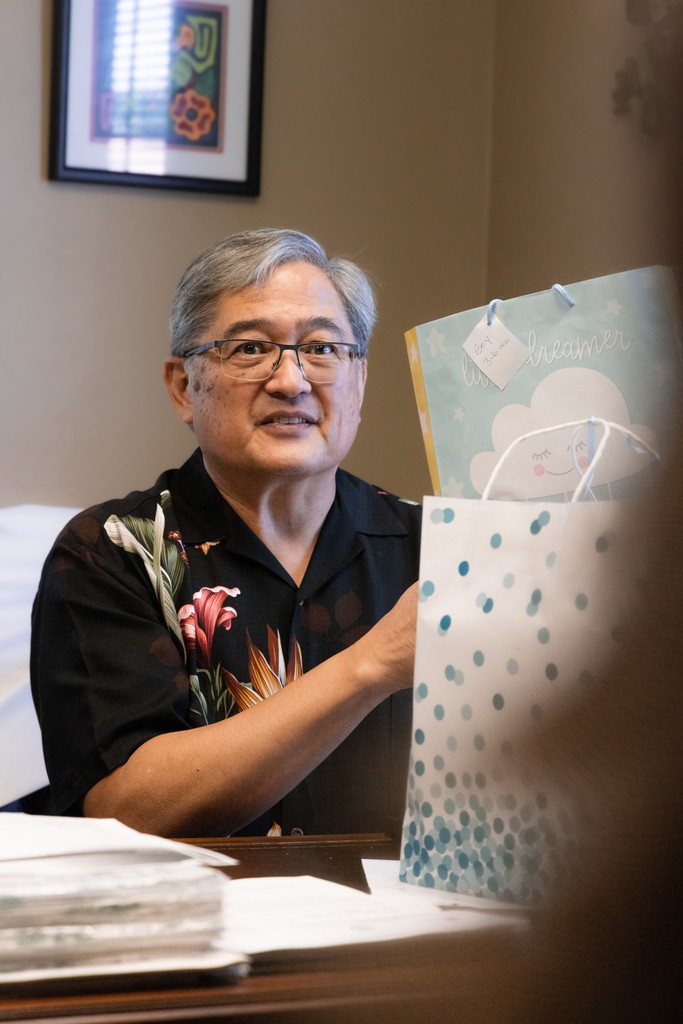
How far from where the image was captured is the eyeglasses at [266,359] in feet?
4.59

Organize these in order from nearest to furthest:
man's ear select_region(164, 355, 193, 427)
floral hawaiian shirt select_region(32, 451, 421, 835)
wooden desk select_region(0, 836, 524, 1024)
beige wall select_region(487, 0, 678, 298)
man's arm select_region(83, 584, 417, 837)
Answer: wooden desk select_region(0, 836, 524, 1024), man's arm select_region(83, 584, 417, 837), floral hawaiian shirt select_region(32, 451, 421, 835), man's ear select_region(164, 355, 193, 427), beige wall select_region(487, 0, 678, 298)

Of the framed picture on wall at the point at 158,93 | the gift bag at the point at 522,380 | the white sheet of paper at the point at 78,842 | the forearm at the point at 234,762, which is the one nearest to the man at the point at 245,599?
the forearm at the point at 234,762

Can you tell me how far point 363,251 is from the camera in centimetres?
240

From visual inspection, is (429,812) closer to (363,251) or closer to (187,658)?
(187,658)

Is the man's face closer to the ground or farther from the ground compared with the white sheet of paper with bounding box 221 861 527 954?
farther from the ground

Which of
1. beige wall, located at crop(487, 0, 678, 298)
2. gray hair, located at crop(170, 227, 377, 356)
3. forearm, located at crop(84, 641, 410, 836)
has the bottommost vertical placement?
forearm, located at crop(84, 641, 410, 836)

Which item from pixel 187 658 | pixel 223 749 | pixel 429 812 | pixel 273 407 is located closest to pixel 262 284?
pixel 273 407

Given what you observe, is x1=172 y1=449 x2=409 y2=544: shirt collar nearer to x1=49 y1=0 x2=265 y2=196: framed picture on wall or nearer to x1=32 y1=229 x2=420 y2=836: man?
x1=32 y1=229 x2=420 y2=836: man

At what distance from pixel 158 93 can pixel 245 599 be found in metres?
1.35

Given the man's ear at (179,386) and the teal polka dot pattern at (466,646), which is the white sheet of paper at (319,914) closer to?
the teal polka dot pattern at (466,646)

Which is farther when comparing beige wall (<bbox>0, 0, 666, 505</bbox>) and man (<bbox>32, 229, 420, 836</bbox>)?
beige wall (<bbox>0, 0, 666, 505</bbox>)

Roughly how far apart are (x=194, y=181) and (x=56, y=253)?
1.06ft

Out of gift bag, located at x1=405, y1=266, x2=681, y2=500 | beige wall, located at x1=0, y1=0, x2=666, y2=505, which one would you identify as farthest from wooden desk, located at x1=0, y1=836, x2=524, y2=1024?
beige wall, located at x1=0, y1=0, x2=666, y2=505

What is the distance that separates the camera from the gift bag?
2.52 ft
